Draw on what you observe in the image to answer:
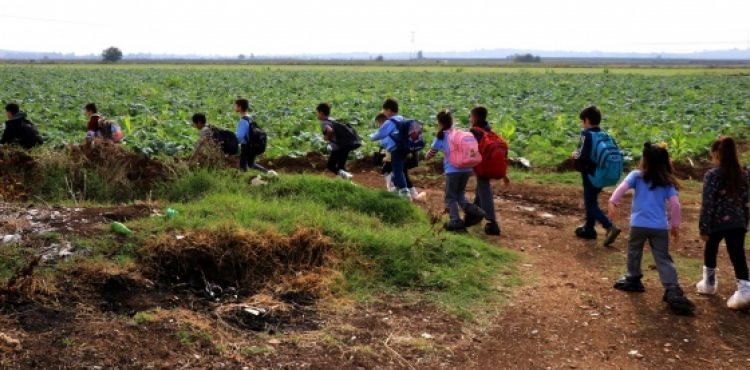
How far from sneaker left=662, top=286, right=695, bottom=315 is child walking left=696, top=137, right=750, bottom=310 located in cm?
51

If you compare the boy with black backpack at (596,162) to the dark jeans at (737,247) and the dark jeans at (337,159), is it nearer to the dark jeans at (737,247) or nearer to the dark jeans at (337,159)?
the dark jeans at (737,247)

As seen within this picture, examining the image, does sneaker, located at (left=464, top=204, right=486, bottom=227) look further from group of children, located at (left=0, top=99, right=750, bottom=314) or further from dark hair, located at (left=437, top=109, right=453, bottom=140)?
dark hair, located at (left=437, top=109, right=453, bottom=140)

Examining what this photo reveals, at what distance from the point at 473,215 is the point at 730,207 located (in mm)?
3088

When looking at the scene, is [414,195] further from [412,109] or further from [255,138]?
[412,109]

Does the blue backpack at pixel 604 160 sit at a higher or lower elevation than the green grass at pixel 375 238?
higher

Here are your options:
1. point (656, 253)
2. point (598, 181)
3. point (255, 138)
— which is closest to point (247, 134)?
point (255, 138)

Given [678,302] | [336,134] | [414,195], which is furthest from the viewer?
[336,134]

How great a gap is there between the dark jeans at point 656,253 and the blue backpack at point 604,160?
1.62 metres

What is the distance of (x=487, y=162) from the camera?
28.4 ft

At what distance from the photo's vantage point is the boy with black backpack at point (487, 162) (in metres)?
8.65

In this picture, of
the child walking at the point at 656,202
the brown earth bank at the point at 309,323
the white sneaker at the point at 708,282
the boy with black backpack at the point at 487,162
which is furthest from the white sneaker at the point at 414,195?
the white sneaker at the point at 708,282

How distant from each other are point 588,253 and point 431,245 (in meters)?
2.09

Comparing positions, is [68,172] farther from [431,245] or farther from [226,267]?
[431,245]

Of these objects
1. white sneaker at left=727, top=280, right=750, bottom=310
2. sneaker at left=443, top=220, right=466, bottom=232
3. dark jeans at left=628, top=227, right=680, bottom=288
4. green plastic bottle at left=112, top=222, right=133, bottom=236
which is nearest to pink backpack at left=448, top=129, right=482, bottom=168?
sneaker at left=443, top=220, right=466, bottom=232
